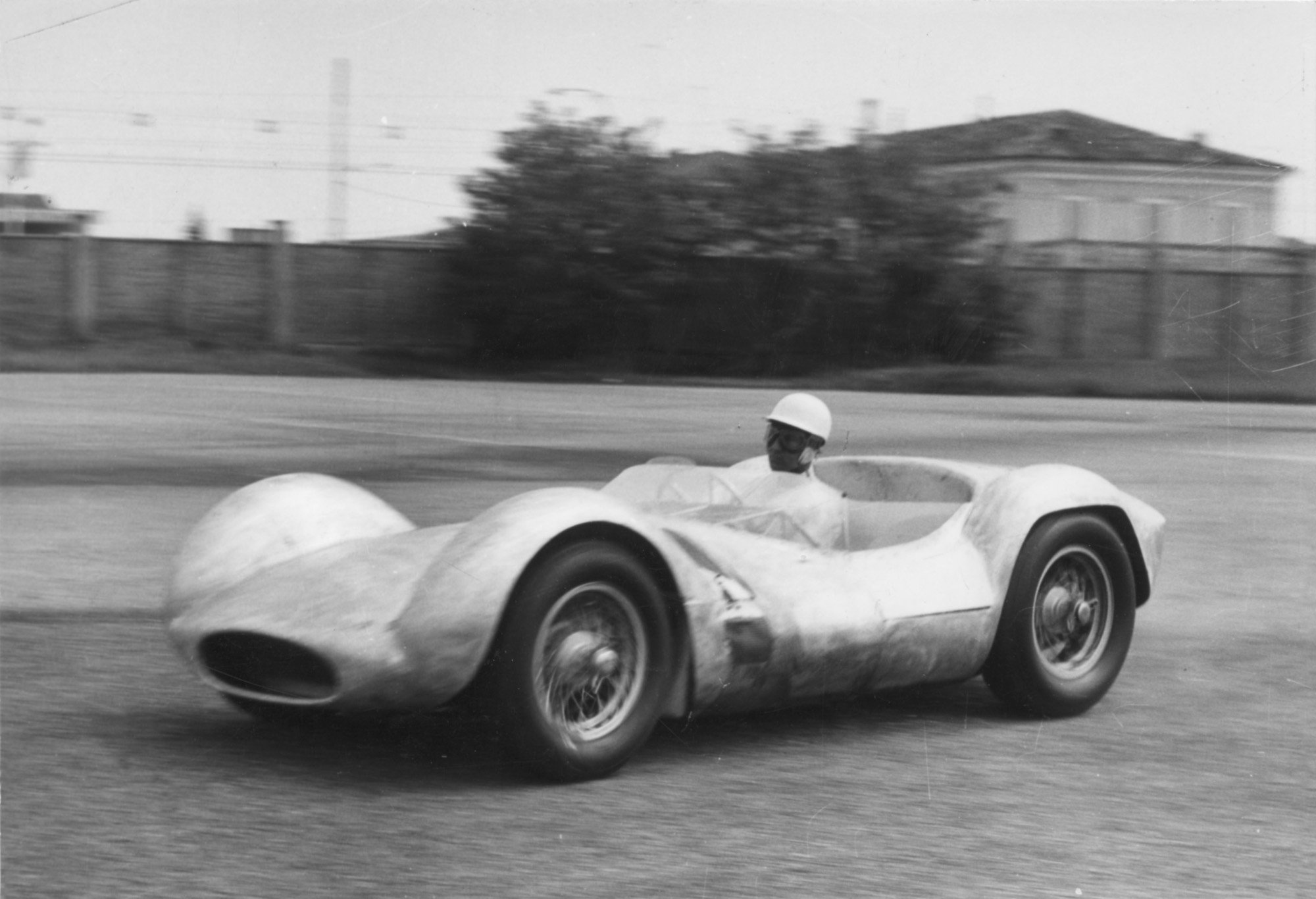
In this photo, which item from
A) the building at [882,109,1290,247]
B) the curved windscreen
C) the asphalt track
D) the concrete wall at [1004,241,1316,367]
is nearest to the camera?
the asphalt track

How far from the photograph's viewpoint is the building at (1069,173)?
24281mm

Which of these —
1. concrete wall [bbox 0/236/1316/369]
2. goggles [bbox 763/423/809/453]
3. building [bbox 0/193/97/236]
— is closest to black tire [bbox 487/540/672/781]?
goggles [bbox 763/423/809/453]

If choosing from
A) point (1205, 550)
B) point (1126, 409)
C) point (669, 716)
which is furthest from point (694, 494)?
point (1126, 409)

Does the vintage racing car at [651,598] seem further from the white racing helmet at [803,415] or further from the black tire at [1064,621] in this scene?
the white racing helmet at [803,415]

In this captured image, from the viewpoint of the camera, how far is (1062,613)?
19.8 ft

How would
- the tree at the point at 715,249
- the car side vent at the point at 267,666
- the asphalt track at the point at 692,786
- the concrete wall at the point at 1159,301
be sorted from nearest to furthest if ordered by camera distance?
the asphalt track at the point at 692,786 → the car side vent at the point at 267,666 → the tree at the point at 715,249 → the concrete wall at the point at 1159,301

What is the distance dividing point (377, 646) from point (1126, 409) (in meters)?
18.8

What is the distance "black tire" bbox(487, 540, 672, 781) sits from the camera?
4543 millimetres

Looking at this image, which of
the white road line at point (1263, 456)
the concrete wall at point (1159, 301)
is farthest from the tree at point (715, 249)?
the white road line at point (1263, 456)

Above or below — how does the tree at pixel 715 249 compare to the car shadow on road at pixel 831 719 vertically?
above

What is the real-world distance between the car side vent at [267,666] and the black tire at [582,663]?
49 centimetres

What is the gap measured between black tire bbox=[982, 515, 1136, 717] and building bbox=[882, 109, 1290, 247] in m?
17.4

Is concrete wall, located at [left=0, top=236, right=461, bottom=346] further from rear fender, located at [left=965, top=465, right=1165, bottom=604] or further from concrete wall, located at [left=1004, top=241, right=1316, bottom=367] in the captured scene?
rear fender, located at [left=965, top=465, right=1165, bottom=604]

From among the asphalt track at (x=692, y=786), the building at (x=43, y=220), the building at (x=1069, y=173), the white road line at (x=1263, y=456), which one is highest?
the building at (x=1069, y=173)
